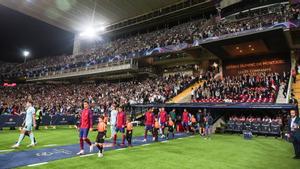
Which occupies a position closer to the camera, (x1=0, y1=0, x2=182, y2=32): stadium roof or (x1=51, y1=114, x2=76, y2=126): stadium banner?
(x1=51, y1=114, x2=76, y2=126): stadium banner

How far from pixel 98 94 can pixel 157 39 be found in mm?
12769

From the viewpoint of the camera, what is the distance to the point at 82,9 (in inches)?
1576

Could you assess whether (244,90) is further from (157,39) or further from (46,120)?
(157,39)

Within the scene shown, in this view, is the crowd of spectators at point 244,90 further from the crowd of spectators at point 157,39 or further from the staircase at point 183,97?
the crowd of spectators at point 157,39

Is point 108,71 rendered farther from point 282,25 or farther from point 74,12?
point 282,25

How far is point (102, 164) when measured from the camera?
24.5 feet

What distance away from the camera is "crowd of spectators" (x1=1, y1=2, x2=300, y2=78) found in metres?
24.2

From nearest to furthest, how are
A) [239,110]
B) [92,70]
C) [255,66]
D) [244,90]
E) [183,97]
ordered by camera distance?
[239,110], [244,90], [183,97], [255,66], [92,70]

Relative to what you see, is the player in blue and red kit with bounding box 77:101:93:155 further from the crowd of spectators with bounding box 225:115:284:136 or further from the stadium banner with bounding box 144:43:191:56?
the stadium banner with bounding box 144:43:191:56

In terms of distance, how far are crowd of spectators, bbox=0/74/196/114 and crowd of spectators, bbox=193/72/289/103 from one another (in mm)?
4381

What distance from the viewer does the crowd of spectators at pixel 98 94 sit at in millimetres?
27759

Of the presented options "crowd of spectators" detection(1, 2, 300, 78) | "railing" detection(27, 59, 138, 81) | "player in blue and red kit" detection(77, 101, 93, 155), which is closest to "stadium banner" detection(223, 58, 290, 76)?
"crowd of spectators" detection(1, 2, 300, 78)

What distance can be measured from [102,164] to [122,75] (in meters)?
34.9

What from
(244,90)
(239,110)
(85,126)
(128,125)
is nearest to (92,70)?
(244,90)
